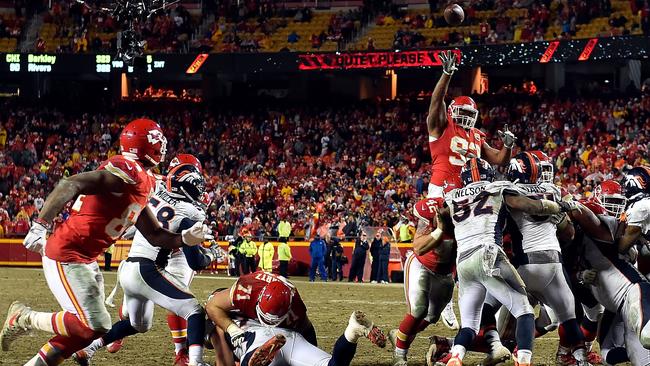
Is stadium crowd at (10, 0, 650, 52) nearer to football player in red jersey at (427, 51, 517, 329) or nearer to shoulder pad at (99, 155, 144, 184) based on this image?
football player in red jersey at (427, 51, 517, 329)

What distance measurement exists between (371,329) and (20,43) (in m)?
29.9

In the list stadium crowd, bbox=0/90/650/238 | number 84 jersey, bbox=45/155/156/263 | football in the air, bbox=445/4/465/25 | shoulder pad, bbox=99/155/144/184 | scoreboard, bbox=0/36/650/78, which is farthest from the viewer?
scoreboard, bbox=0/36/650/78

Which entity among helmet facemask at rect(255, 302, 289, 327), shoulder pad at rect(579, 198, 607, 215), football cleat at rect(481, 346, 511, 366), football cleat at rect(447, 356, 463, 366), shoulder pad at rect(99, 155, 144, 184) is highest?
shoulder pad at rect(99, 155, 144, 184)

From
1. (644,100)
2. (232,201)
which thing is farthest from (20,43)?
(644,100)

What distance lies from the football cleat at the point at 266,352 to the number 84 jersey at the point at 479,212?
1813 mm

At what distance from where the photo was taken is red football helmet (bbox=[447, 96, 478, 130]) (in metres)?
9.89

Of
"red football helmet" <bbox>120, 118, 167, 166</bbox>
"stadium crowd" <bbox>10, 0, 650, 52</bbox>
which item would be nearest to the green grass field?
"red football helmet" <bbox>120, 118, 167, 166</bbox>

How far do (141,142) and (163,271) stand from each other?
1.49m

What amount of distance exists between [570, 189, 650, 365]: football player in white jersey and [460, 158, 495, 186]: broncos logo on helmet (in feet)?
2.29

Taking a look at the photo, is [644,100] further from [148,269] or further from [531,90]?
[148,269]

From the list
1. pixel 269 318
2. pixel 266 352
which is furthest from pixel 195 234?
pixel 266 352

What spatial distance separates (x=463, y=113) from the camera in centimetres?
988

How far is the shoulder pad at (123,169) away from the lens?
23.9ft

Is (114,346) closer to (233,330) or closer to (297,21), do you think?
(233,330)
